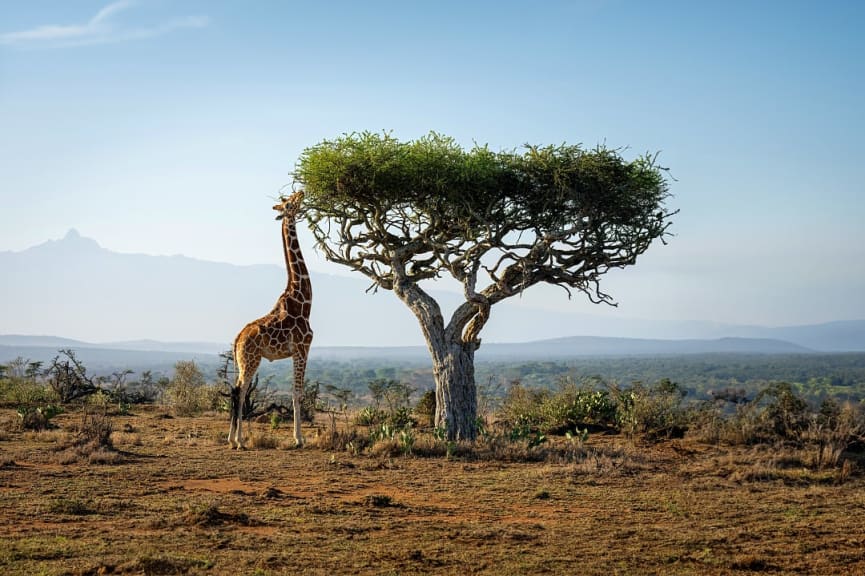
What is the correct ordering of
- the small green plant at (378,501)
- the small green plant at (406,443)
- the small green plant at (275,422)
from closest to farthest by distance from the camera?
the small green plant at (378,501) < the small green plant at (406,443) < the small green plant at (275,422)

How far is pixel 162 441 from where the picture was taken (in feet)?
57.0

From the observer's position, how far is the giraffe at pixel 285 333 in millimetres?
16562

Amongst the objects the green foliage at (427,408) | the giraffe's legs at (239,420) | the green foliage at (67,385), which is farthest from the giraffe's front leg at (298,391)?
the green foliage at (67,385)

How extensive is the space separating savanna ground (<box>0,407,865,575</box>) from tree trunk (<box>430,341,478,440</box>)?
33.0 inches

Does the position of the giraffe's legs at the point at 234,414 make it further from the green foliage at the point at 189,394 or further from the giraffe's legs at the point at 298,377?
the green foliage at the point at 189,394

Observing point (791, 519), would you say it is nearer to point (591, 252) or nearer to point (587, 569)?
point (587, 569)

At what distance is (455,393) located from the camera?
16.8 metres

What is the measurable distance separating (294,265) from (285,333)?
5.15 feet

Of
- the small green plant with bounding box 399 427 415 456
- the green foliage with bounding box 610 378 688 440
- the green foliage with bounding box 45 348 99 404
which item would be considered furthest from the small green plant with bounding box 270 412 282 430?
the green foliage with bounding box 610 378 688 440

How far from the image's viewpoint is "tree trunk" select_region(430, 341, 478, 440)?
16797 millimetres

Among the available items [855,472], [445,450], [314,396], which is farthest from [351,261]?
[855,472]

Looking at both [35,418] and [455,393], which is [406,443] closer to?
[455,393]

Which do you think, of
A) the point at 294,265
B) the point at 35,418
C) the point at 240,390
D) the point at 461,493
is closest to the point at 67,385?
the point at 35,418

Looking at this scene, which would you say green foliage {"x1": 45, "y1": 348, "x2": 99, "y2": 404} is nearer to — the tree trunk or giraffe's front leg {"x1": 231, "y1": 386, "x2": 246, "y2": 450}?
giraffe's front leg {"x1": 231, "y1": 386, "x2": 246, "y2": 450}
